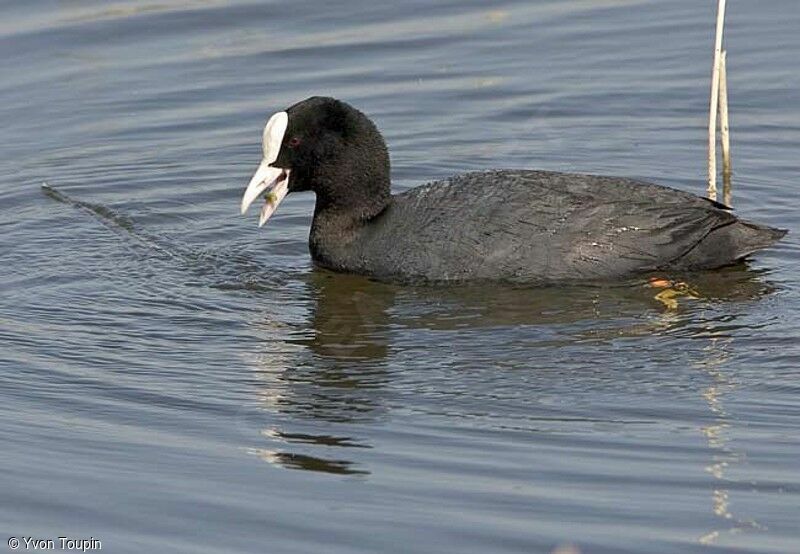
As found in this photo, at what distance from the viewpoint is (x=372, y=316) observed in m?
8.20

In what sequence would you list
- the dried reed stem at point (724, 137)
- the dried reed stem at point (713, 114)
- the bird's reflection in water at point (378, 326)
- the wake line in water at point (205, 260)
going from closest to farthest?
1. the bird's reflection in water at point (378, 326)
2. the wake line in water at point (205, 260)
3. the dried reed stem at point (713, 114)
4. the dried reed stem at point (724, 137)

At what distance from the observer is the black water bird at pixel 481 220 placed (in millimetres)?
8289

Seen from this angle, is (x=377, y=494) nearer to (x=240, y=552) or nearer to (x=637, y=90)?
(x=240, y=552)

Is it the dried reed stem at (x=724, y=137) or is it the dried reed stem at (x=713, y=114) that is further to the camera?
the dried reed stem at (x=724, y=137)

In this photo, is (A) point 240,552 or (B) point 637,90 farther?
(B) point 637,90

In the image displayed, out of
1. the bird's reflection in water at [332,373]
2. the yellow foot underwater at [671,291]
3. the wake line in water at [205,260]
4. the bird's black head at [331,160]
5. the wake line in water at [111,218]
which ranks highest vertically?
the bird's black head at [331,160]

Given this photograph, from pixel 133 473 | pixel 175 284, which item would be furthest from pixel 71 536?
pixel 175 284

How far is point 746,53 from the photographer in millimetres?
11680

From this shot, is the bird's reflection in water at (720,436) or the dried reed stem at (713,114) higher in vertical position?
the dried reed stem at (713,114)

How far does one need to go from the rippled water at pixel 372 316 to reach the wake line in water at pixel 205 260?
0.10ft

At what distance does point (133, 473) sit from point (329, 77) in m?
5.86

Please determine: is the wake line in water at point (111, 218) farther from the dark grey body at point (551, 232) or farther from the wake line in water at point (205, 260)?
the dark grey body at point (551, 232)

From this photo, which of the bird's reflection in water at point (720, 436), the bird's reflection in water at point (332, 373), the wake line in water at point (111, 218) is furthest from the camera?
the wake line in water at point (111, 218)

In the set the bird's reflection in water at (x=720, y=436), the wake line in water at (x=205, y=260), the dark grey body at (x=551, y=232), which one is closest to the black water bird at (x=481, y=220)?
the dark grey body at (x=551, y=232)
